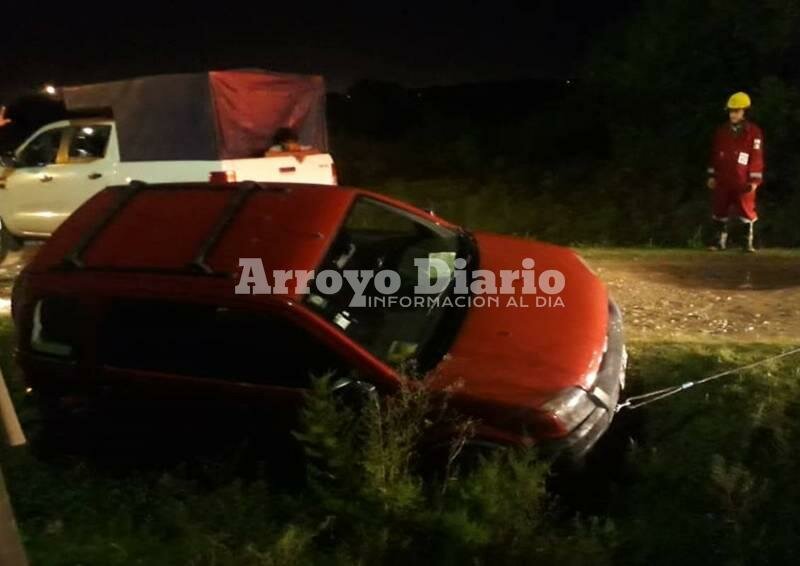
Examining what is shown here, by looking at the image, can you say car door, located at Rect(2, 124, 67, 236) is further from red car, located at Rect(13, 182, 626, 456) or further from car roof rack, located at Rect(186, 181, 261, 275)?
car roof rack, located at Rect(186, 181, 261, 275)

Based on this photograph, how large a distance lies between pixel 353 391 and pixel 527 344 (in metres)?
1.00

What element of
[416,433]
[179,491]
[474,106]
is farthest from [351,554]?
[474,106]

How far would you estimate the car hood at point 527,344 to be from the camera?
4375 millimetres

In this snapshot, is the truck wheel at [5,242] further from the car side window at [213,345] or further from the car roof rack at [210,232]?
the car side window at [213,345]

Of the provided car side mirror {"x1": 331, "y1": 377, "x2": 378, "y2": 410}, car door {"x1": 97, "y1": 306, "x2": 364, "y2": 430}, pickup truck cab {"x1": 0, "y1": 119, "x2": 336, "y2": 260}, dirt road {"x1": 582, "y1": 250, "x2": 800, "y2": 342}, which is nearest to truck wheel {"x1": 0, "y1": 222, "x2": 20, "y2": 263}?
pickup truck cab {"x1": 0, "y1": 119, "x2": 336, "y2": 260}

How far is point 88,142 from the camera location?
948 cm

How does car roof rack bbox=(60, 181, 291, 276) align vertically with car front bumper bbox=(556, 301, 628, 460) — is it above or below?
above

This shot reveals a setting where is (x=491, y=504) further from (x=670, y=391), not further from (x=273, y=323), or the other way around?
(x=670, y=391)

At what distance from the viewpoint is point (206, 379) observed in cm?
463

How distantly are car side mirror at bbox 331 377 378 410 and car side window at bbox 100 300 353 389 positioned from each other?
0.26 ft

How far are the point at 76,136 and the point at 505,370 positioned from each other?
6705 mm

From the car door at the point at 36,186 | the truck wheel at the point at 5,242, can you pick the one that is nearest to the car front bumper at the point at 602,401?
the car door at the point at 36,186

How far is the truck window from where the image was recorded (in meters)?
9.38

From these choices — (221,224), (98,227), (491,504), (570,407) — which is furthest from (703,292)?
(98,227)
